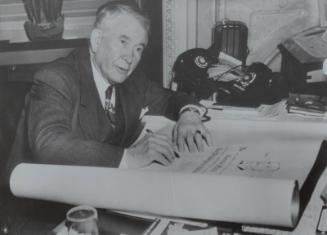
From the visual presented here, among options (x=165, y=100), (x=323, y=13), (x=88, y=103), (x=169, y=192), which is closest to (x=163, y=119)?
(x=165, y=100)

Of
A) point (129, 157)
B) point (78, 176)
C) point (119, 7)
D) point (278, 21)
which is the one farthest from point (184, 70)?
point (78, 176)

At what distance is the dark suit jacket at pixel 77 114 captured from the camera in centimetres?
69

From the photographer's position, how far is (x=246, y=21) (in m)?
1.33

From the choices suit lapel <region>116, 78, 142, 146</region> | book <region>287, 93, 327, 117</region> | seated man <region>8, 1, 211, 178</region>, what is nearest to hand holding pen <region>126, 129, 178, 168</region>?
seated man <region>8, 1, 211, 178</region>

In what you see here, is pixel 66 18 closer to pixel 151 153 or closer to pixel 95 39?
pixel 95 39

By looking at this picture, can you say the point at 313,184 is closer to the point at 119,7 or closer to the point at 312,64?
the point at 119,7

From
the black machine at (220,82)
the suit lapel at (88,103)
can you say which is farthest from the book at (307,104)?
the suit lapel at (88,103)

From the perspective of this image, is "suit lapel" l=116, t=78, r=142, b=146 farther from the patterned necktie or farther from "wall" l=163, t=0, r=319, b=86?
"wall" l=163, t=0, r=319, b=86

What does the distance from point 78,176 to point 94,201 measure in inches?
1.5

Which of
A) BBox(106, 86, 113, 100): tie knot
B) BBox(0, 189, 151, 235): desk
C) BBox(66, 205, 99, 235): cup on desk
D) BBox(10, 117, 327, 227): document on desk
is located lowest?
BBox(0, 189, 151, 235): desk

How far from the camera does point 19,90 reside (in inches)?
33.4

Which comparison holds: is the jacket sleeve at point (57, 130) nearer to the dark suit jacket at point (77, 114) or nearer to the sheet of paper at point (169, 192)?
the dark suit jacket at point (77, 114)

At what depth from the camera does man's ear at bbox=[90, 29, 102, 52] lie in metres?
0.85

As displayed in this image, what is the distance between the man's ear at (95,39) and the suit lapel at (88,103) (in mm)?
21
